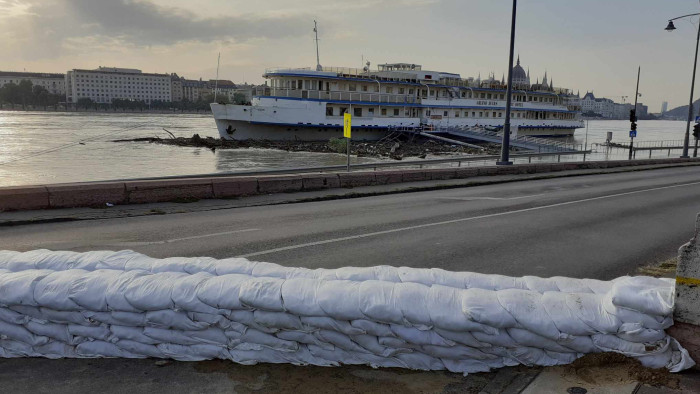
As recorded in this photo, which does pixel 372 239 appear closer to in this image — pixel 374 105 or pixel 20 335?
pixel 20 335

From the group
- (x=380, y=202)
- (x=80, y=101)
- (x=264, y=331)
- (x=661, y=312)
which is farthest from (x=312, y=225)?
Answer: (x=80, y=101)

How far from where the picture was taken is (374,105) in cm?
5672

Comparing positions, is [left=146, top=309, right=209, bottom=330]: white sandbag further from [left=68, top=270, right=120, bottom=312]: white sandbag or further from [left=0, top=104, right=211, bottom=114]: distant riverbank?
[left=0, top=104, right=211, bottom=114]: distant riverbank

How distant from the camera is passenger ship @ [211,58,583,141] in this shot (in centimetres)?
5125

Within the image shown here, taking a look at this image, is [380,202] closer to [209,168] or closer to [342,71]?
[209,168]

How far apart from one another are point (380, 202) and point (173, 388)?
1010cm

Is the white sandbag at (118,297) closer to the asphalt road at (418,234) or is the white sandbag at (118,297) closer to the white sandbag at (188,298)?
the white sandbag at (188,298)

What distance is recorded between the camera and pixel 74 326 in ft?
Result: 14.0

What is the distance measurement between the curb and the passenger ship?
3488cm

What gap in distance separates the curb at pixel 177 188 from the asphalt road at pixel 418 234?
1.41 m

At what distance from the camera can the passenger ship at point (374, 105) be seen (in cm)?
5125

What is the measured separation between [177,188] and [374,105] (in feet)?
151

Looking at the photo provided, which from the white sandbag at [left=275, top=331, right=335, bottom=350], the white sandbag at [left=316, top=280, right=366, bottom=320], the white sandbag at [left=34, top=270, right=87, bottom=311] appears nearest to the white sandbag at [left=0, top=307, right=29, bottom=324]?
the white sandbag at [left=34, top=270, right=87, bottom=311]

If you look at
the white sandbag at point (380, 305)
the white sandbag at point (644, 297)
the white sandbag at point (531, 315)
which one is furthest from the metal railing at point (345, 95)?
the white sandbag at point (644, 297)
